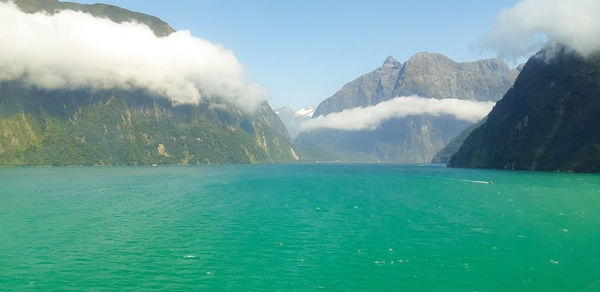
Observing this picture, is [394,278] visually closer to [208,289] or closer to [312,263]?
[312,263]

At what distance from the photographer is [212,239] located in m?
48.9

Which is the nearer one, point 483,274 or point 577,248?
point 483,274

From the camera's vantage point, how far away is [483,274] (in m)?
33.9

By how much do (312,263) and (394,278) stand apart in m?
8.78

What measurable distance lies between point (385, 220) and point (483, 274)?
30.1 meters

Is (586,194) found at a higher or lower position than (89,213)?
higher

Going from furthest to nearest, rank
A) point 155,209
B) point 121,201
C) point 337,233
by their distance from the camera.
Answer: point 121,201, point 155,209, point 337,233

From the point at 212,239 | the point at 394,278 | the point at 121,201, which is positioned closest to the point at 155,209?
the point at 121,201

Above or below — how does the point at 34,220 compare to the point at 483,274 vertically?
below

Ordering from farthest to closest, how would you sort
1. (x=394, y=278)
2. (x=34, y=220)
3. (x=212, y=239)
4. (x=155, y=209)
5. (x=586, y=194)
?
(x=586, y=194)
(x=155, y=209)
(x=34, y=220)
(x=212, y=239)
(x=394, y=278)

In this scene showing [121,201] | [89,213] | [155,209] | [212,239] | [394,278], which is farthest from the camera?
[121,201]

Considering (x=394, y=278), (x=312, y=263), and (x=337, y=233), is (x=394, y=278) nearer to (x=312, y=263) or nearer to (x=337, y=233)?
(x=312, y=263)

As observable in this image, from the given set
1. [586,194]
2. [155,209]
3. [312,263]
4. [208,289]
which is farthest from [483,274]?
[586,194]

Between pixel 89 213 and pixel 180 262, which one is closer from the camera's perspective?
pixel 180 262
